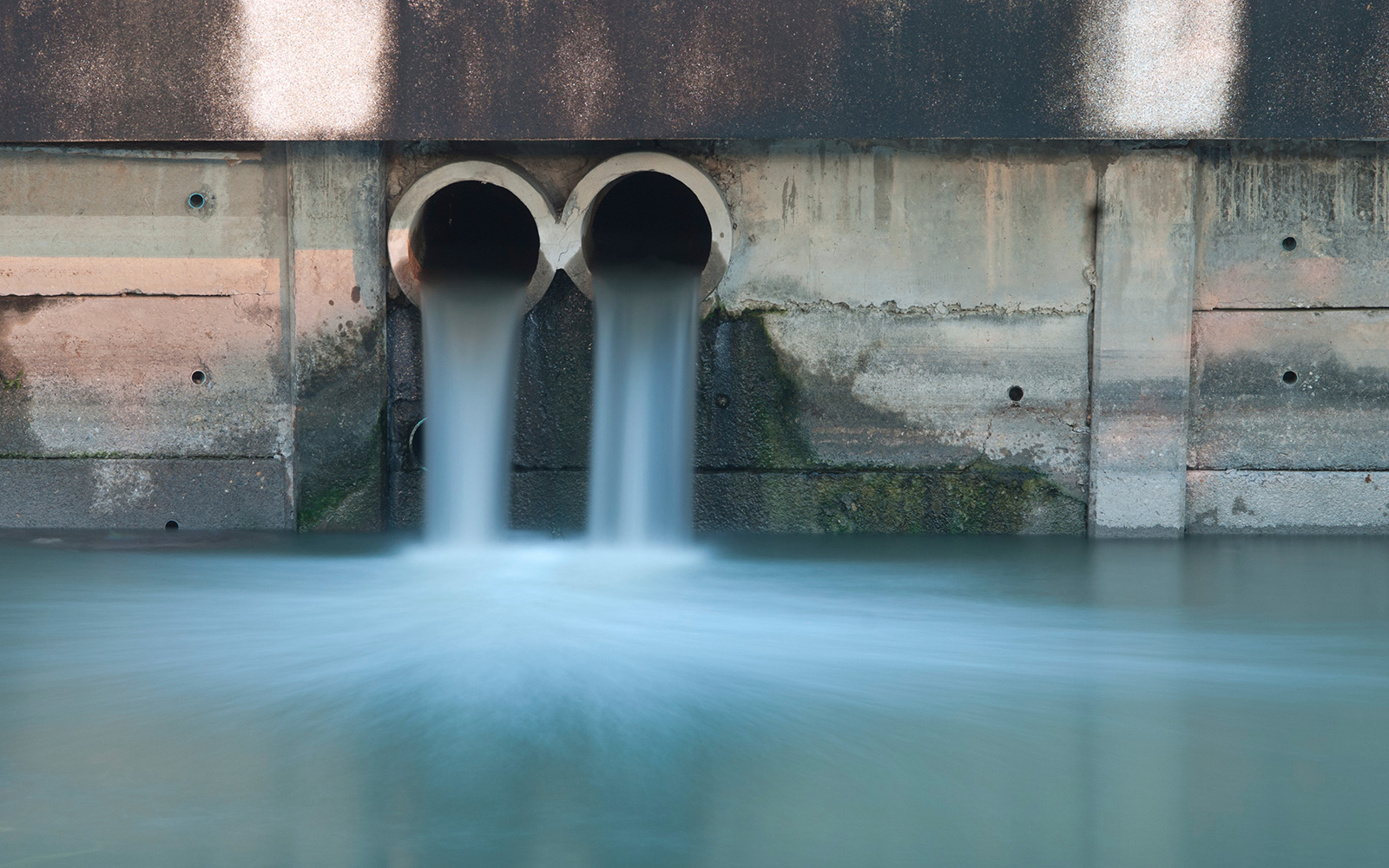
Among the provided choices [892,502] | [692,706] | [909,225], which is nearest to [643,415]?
[892,502]

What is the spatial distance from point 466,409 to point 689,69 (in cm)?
Answer: 161

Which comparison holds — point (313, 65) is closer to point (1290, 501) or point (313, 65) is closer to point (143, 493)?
point (143, 493)

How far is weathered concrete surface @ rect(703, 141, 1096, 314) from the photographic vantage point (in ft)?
15.6

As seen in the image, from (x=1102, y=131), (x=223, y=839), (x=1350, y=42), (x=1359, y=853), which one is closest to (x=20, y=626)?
(x=223, y=839)

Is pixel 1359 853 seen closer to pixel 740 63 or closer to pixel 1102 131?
pixel 1102 131

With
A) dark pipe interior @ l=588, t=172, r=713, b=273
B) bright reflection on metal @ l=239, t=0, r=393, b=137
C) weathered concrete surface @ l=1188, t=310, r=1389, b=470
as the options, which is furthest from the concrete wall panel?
bright reflection on metal @ l=239, t=0, r=393, b=137

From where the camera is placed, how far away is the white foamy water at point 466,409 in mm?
4867

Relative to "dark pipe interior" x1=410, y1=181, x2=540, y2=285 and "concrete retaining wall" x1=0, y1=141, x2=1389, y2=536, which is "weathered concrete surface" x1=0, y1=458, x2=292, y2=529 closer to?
"concrete retaining wall" x1=0, y1=141, x2=1389, y2=536

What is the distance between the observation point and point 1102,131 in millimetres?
4383

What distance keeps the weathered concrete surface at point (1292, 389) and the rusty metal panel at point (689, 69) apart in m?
0.80

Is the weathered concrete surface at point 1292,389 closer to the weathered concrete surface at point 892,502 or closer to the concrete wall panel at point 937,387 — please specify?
the concrete wall panel at point 937,387

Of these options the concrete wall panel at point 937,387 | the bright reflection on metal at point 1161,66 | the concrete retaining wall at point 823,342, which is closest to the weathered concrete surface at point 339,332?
the concrete retaining wall at point 823,342

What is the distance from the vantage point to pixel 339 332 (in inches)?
190

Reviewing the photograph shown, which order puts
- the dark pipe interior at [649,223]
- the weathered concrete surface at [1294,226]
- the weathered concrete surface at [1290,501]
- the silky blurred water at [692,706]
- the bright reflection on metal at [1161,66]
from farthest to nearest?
the dark pipe interior at [649,223] → the weathered concrete surface at [1290,501] → the weathered concrete surface at [1294,226] → the bright reflection on metal at [1161,66] → the silky blurred water at [692,706]
